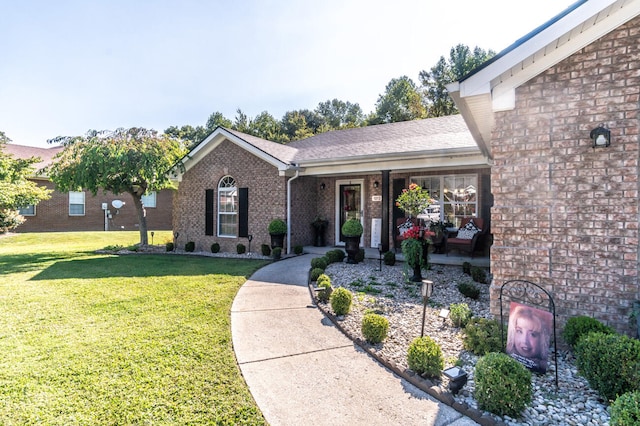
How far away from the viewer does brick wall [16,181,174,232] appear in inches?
765

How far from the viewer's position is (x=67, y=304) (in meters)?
5.39

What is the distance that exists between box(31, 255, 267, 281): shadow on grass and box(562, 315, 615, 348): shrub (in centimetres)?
587

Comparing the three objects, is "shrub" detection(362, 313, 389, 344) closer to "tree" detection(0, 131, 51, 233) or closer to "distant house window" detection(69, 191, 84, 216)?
"tree" detection(0, 131, 51, 233)

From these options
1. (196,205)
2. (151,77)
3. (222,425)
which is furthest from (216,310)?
(151,77)

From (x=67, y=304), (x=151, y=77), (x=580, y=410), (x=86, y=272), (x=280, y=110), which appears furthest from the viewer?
(x=280, y=110)

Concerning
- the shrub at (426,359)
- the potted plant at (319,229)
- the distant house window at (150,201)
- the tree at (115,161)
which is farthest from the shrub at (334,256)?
the distant house window at (150,201)

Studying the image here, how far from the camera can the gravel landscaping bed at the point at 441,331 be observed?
2574mm

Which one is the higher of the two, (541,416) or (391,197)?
(391,197)

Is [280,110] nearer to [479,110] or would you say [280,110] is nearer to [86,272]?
[86,272]

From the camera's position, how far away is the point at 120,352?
3.56 meters

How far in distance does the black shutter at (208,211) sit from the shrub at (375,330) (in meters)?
9.55

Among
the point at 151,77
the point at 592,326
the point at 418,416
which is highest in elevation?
the point at 151,77

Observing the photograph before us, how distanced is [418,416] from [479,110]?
4.20 meters

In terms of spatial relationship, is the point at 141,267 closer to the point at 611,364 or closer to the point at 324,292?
the point at 324,292
